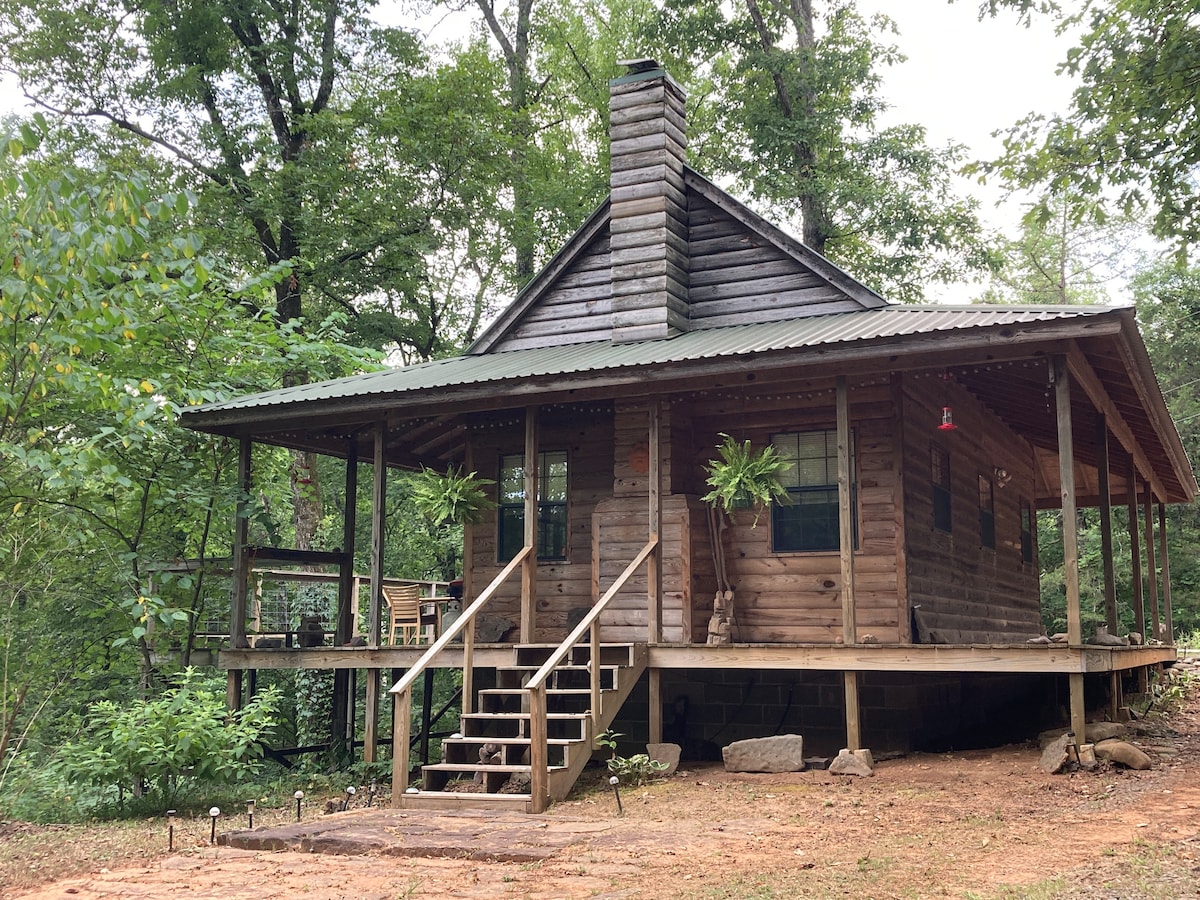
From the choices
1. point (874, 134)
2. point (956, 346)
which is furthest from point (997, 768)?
point (874, 134)

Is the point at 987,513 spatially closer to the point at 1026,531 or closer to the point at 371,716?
the point at 1026,531

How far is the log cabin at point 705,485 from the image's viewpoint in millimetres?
10445

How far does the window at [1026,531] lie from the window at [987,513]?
241cm

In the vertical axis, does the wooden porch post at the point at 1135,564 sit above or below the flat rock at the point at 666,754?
above

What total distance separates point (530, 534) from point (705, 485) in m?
2.19

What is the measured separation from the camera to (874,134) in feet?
86.3

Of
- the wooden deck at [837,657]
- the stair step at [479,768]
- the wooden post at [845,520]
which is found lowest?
the stair step at [479,768]

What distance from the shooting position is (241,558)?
46.4 ft

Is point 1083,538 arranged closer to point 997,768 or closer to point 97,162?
point 997,768

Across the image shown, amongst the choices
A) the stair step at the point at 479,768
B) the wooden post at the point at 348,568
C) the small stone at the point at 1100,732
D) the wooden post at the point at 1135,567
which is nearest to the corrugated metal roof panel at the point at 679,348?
the wooden post at the point at 348,568

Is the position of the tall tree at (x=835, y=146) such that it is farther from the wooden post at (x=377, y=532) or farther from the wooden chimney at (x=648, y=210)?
the wooden post at (x=377, y=532)

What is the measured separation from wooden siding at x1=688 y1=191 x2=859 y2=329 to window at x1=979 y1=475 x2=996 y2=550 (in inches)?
154

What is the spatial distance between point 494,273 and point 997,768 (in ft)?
78.1

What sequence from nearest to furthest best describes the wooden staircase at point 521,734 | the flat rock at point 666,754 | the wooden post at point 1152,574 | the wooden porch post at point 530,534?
1. the wooden staircase at point 521,734
2. the flat rock at point 666,754
3. the wooden porch post at point 530,534
4. the wooden post at point 1152,574
